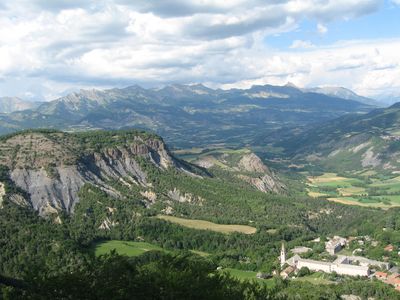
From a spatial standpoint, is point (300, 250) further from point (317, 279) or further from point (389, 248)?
point (389, 248)

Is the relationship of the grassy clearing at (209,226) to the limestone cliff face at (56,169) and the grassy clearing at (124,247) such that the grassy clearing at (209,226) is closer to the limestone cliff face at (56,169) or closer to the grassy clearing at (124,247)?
the grassy clearing at (124,247)

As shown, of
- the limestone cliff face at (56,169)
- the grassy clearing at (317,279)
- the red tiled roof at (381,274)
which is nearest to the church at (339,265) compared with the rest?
the red tiled roof at (381,274)

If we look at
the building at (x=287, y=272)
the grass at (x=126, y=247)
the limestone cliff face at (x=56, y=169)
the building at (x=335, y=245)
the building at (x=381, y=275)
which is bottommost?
the building at (x=335, y=245)

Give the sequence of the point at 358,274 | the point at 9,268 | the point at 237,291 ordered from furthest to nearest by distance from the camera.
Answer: the point at 358,274 → the point at 9,268 → the point at 237,291

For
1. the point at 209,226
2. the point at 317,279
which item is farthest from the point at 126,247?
the point at 317,279

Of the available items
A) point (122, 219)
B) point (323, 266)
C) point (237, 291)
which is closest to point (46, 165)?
point (122, 219)

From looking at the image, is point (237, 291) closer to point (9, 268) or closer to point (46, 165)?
point (9, 268)

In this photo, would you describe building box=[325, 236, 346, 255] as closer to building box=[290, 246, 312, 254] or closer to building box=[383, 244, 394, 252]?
building box=[290, 246, 312, 254]
